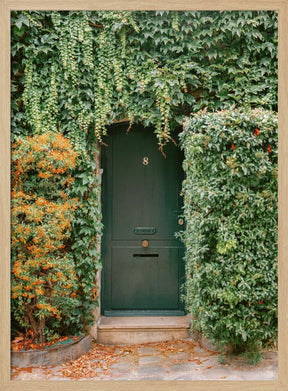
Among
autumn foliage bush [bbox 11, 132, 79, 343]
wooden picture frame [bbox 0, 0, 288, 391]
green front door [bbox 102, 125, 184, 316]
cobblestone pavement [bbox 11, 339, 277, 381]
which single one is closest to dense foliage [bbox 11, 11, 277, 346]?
autumn foliage bush [bbox 11, 132, 79, 343]

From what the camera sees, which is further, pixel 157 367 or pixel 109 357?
pixel 109 357

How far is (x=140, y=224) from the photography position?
14.4 ft

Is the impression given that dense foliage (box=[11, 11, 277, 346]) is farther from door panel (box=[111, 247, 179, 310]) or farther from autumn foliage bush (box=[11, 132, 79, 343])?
door panel (box=[111, 247, 179, 310])

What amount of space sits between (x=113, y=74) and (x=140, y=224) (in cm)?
179

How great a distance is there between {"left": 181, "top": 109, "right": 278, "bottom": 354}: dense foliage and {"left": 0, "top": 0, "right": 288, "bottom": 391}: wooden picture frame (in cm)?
34

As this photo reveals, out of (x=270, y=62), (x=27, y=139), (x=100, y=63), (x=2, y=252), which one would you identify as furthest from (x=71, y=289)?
(x=270, y=62)

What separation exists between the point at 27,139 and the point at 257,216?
8.24 ft

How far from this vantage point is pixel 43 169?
3.74 meters

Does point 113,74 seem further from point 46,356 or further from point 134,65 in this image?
point 46,356

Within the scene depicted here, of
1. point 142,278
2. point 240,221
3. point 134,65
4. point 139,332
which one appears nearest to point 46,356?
point 139,332

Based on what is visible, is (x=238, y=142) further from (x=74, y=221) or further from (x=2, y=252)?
(x=2, y=252)

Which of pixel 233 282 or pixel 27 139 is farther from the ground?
pixel 27 139

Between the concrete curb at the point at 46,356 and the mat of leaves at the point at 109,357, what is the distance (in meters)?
0.07

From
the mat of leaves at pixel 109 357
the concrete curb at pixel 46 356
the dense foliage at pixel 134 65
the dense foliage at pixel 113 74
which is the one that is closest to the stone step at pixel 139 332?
the mat of leaves at pixel 109 357
